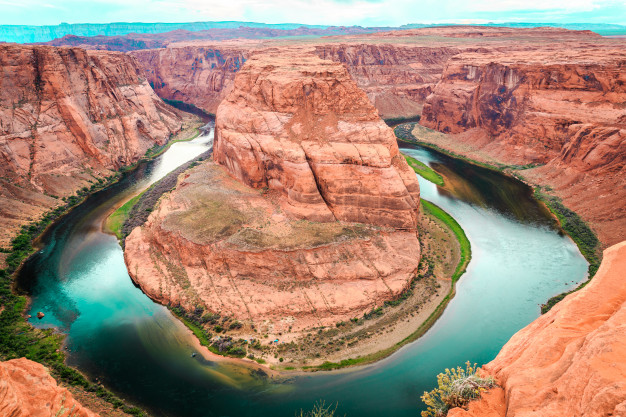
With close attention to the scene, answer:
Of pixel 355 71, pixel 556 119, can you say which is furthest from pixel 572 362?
pixel 355 71

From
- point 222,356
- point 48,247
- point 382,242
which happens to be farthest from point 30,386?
point 48,247

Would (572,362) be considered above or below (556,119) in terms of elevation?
below

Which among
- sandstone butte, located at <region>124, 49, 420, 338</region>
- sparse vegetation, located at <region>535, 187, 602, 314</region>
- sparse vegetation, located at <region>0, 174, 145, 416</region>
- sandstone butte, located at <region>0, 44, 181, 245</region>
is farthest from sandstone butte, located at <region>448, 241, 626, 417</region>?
sandstone butte, located at <region>0, 44, 181, 245</region>

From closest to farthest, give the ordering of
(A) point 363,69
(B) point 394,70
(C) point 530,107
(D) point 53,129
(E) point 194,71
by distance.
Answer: (D) point 53,129, (C) point 530,107, (A) point 363,69, (B) point 394,70, (E) point 194,71

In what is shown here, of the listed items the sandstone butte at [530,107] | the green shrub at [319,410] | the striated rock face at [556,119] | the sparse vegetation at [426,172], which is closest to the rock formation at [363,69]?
the sandstone butte at [530,107]

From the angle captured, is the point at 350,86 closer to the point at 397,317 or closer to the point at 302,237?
the point at 302,237

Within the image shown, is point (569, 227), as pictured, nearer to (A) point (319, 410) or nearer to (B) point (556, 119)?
(B) point (556, 119)
